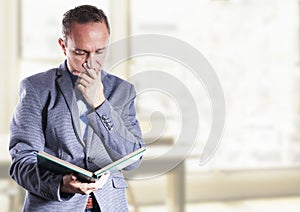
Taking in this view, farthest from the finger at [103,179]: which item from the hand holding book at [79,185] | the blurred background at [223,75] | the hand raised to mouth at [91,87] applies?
the blurred background at [223,75]

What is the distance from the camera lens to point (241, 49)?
4098mm

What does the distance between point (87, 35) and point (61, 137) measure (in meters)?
0.22

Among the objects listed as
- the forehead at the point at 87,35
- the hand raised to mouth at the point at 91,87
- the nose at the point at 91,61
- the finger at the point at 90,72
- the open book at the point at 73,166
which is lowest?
the open book at the point at 73,166

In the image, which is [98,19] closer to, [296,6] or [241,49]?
[241,49]

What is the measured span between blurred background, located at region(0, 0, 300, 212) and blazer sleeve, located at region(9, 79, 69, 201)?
250cm

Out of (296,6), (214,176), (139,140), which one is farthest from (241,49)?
(139,140)

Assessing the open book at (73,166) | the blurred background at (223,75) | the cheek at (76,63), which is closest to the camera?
the open book at (73,166)

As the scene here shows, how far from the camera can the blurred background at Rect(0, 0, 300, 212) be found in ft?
12.3

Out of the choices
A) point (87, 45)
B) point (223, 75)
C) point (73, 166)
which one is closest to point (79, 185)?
point (73, 166)

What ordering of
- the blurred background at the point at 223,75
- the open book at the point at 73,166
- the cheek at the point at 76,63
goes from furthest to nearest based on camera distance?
1. the blurred background at the point at 223,75
2. the cheek at the point at 76,63
3. the open book at the point at 73,166

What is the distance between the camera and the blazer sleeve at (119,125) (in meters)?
1.08

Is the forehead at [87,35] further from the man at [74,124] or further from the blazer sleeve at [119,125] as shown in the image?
the blazer sleeve at [119,125]

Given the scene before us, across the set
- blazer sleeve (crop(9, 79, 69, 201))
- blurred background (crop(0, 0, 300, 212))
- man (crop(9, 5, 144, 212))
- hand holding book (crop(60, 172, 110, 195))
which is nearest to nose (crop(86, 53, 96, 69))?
man (crop(9, 5, 144, 212))

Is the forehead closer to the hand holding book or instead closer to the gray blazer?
the gray blazer
